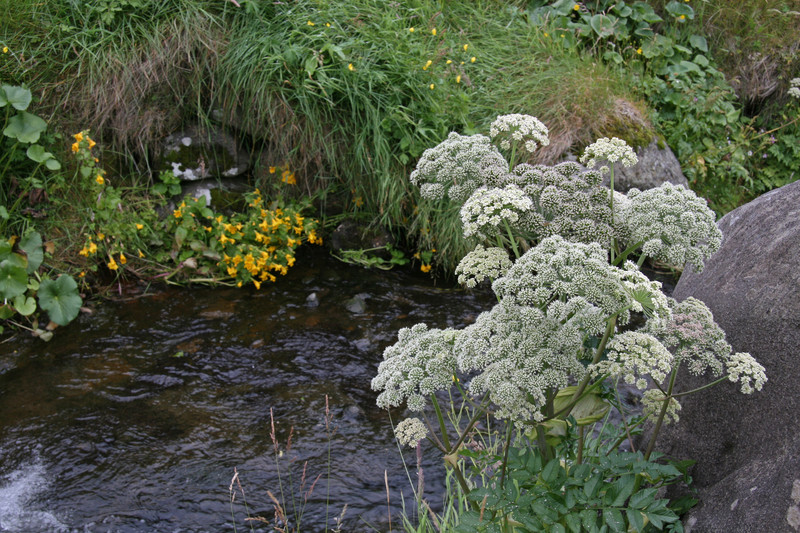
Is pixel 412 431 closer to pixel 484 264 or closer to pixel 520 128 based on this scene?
pixel 484 264

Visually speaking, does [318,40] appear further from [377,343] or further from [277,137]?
[377,343]

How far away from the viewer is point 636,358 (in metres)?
1.61

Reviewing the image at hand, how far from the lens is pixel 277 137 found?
4.79 metres

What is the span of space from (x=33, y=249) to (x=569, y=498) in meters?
3.82

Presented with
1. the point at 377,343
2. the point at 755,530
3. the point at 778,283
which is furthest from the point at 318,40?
the point at 755,530

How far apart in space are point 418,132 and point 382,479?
2.55 metres

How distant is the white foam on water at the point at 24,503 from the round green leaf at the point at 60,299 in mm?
1247

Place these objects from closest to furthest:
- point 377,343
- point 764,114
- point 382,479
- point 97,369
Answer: point 382,479 → point 97,369 → point 377,343 → point 764,114

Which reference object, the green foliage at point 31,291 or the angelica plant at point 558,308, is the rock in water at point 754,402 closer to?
the angelica plant at point 558,308

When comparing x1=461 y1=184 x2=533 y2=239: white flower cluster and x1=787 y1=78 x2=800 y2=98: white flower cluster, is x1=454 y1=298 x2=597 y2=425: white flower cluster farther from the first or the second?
x1=787 y1=78 x2=800 y2=98: white flower cluster

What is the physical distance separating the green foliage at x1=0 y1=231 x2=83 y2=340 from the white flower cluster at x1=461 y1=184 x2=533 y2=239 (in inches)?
127

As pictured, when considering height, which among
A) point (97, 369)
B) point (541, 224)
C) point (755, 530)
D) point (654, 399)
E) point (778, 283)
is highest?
point (541, 224)

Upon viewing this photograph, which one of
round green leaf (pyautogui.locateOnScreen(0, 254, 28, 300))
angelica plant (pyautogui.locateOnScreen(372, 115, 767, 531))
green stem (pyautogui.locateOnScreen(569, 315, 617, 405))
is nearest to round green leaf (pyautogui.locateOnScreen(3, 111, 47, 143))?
round green leaf (pyautogui.locateOnScreen(0, 254, 28, 300))

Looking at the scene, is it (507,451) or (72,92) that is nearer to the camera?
(507,451)
